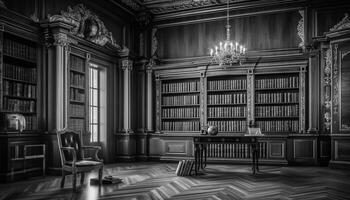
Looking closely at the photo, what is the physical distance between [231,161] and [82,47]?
439 centimetres

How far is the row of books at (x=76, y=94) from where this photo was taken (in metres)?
7.30

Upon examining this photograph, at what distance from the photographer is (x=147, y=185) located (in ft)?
17.5

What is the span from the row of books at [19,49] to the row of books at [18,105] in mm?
815

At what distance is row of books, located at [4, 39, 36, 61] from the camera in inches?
238

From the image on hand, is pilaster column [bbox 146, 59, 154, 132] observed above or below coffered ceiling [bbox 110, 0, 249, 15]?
below

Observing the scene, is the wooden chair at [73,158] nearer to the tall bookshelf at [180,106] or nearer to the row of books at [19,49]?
the row of books at [19,49]

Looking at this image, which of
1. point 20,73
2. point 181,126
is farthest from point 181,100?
point 20,73

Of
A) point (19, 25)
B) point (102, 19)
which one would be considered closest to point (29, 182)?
point (19, 25)

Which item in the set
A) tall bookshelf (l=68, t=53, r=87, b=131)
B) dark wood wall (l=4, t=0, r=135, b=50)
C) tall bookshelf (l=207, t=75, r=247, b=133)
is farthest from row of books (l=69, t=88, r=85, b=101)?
tall bookshelf (l=207, t=75, r=247, b=133)

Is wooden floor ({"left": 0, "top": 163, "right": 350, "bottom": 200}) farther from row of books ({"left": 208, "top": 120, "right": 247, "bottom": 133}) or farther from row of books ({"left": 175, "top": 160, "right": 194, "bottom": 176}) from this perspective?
row of books ({"left": 208, "top": 120, "right": 247, "bottom": 133})

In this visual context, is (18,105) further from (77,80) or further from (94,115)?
(94,115)

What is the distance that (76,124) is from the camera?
7406mm

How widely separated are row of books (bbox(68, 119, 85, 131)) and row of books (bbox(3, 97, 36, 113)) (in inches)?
34.1

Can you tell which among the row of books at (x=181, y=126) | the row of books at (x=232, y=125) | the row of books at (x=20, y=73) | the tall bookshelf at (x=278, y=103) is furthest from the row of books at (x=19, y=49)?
the tall bookshelf at (x=278, y=103)
